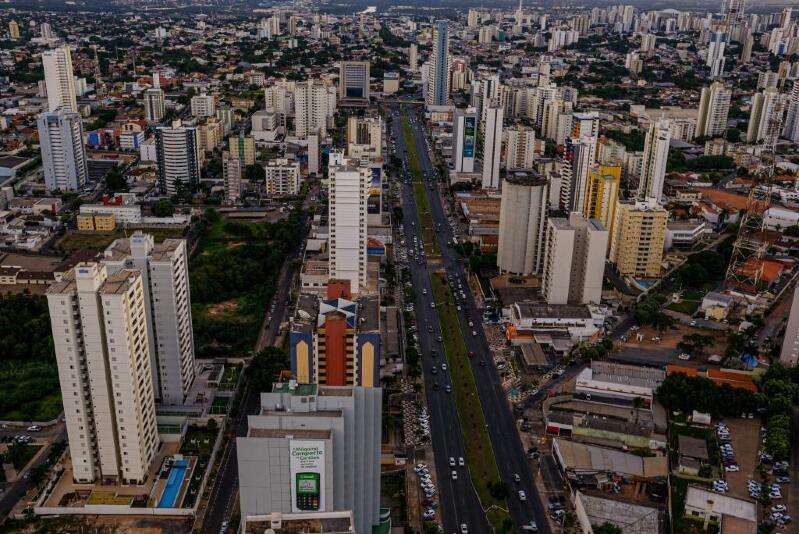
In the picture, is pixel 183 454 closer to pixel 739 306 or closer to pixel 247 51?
pixel 739 306

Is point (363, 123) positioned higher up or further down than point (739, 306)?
higher up

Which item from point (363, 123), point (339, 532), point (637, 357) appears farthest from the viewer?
point (363, 123)

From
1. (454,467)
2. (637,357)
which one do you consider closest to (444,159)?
(637,357)

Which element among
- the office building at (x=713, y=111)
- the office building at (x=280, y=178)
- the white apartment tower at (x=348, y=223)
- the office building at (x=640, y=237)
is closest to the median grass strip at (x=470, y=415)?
the white apartment tower at (x=348, y=223)

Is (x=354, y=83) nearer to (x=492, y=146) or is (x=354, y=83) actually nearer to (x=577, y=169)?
(x=492, y=146)

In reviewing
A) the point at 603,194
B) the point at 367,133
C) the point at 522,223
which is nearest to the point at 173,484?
the point at 522,223

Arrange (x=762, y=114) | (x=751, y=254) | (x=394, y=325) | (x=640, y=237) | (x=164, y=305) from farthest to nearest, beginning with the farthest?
(x=762, y=114) < (x=751, y=254) < (x=640, y=237) < (x=394, y=325) < (x=164, y=305)

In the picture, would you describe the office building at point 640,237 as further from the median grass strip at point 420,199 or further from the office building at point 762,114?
the office building at point 762,114
